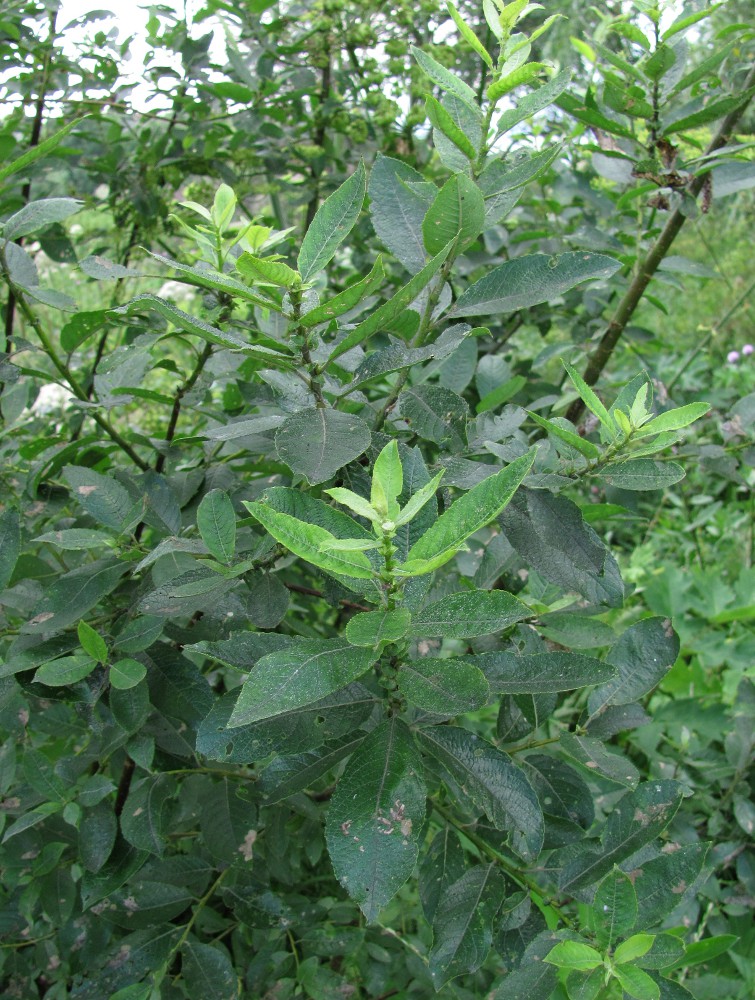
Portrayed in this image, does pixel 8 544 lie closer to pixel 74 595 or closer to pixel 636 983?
pixel 74 595

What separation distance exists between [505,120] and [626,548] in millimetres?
2865

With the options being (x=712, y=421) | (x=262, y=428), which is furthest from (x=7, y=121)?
(x=712, y=421)

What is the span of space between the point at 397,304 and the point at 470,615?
27cm

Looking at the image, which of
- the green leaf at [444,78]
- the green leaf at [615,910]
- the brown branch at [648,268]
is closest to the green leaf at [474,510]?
the green leaf at [615,910]

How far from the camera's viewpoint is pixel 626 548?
351 centimetres

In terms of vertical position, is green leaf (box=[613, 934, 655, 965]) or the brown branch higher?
the brown branch

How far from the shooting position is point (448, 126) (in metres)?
0.82

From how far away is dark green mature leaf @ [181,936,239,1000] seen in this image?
1024 millimetres

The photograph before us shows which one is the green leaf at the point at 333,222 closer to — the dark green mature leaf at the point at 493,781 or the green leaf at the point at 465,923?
the dark green mature leaf at the point at 493,781

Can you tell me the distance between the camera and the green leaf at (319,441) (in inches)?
29.2

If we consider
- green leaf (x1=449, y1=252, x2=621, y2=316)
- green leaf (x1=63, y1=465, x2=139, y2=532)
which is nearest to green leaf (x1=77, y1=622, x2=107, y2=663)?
green leaf (x1=63, y1=465, x2=139, y2=532)

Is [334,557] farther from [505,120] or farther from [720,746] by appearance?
[720,746]

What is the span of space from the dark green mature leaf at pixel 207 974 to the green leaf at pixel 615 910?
50cm

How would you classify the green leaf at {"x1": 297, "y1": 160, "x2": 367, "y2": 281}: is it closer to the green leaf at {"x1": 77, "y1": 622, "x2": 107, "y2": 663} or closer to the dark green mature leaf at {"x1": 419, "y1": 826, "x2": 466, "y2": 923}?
the green leaf at {"x1": 77, "y1": 622, "x2": 107, "y2": 663}
